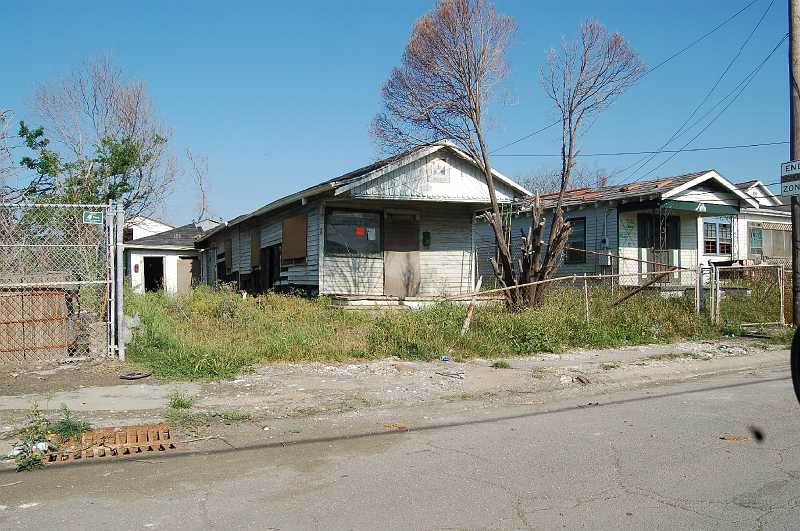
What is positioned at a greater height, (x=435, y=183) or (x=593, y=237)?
(x=435, y=183)

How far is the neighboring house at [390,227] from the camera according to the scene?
1747 cm

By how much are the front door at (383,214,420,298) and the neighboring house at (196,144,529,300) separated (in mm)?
28

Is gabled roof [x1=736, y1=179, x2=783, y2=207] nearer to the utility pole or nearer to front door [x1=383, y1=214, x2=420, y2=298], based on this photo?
the utility pole

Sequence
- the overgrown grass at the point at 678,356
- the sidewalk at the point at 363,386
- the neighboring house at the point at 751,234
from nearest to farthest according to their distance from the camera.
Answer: the sidewalk at the point at 363,386 < the overgrown grass at the point at 678,356 < the neighboring house at the point at 751,234

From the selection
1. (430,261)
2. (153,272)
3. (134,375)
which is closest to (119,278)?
(134,375)

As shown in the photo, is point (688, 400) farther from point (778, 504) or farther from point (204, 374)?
point (204, 374)

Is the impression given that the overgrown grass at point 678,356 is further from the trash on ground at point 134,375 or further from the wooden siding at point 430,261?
the wooden siding at point 430,261

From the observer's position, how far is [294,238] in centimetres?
1917

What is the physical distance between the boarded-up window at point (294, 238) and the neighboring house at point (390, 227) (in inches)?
1.1

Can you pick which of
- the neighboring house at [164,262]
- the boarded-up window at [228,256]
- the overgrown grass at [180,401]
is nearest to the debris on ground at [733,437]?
the overgrown grass at [180,401]

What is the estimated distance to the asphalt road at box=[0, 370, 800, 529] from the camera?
4.37 meters

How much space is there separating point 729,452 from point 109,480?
202 inches

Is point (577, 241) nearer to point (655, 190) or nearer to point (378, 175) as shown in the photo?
point (655, 190)

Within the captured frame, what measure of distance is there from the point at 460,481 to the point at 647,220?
20511mm
